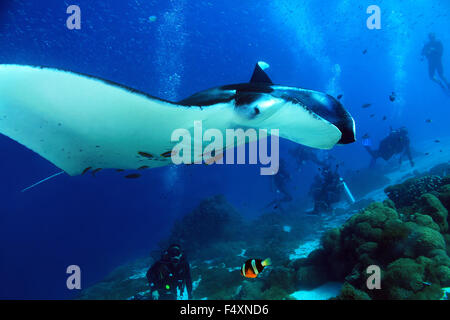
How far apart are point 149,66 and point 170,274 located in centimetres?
2328

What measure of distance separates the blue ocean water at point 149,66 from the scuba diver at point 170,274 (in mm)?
4483

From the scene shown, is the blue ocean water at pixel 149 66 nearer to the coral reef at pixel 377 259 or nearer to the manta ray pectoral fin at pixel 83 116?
the manta ray pectoral fin at pixel 83 116

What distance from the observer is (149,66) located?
23.6 m

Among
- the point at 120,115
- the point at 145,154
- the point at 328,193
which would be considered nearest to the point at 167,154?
the point at 145,154

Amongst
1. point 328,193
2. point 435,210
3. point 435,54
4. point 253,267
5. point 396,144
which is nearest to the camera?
point 253,267

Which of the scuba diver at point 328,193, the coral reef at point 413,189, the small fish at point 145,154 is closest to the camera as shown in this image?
the small fish at point 145,154

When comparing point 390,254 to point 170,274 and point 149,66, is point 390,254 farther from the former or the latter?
point 149,66

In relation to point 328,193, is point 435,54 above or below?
above

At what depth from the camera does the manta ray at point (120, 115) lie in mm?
1517

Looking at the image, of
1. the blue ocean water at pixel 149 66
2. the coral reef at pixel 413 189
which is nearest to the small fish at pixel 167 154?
the blue ocean water at pixel 149 66

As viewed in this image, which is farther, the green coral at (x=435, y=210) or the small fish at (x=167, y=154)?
the green coral at (x=435, y=210)
